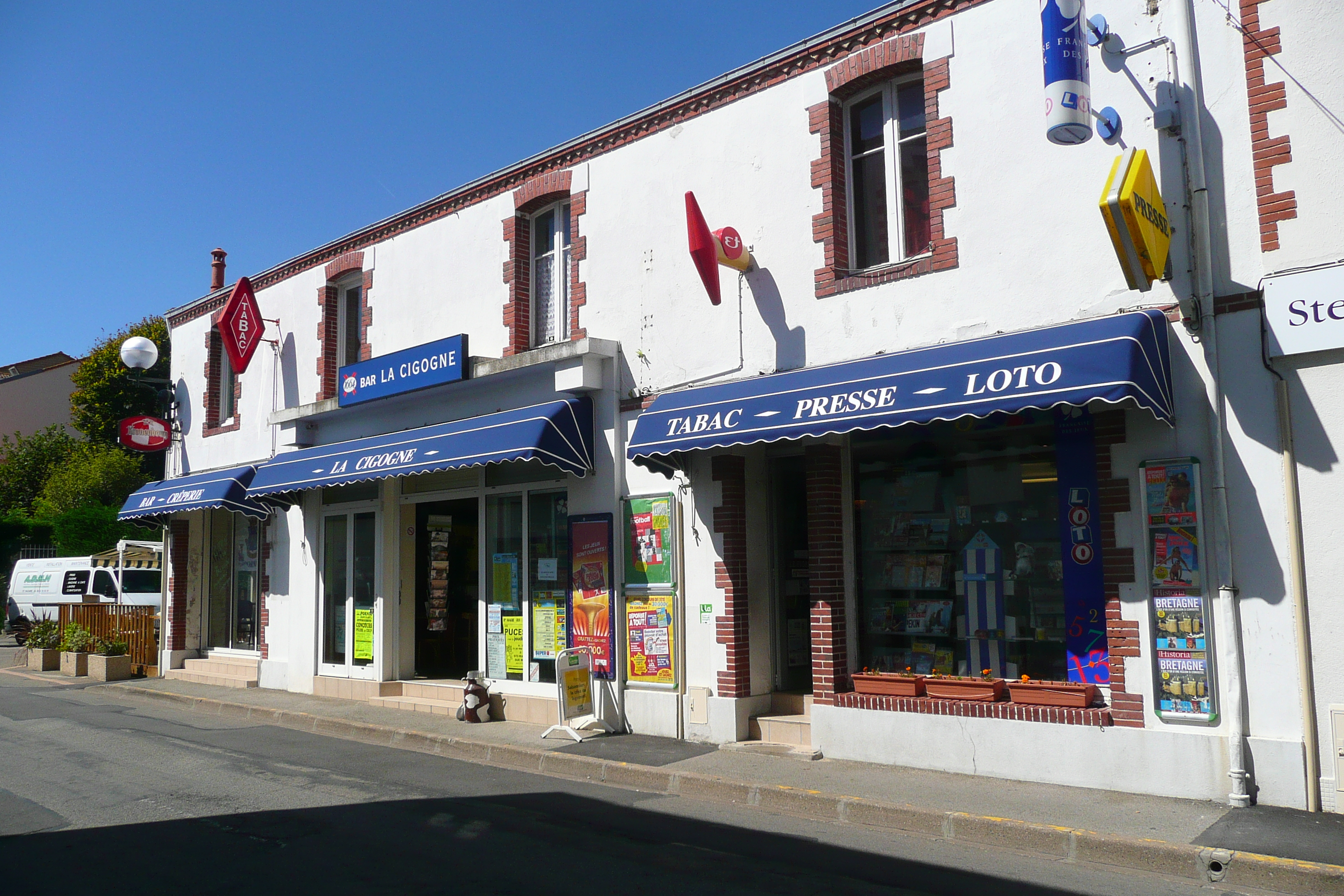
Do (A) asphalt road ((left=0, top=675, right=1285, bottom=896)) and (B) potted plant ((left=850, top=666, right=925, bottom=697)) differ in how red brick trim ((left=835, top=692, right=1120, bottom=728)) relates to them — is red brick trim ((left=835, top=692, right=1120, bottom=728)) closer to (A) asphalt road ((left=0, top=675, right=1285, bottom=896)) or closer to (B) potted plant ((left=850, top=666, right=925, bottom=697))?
(B) potted plant ((left=850, top=666, right=925, bottom=697))

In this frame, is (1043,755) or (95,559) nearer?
(1043,755)

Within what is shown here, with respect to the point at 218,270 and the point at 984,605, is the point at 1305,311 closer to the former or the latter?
the point at 984,605

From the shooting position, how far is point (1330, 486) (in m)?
6.93

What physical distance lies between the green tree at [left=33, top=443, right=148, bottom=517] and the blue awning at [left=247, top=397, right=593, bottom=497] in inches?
875

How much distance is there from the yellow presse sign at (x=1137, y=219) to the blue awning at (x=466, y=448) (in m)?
6.02

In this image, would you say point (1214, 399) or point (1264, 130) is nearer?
point (1264, 130)

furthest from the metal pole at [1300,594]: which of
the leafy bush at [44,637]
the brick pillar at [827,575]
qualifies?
the leafy bush at [44,637]

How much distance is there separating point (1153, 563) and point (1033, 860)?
2485mm

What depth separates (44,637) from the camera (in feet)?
65.6

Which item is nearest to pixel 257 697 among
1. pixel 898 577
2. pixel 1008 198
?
pixel 898 577

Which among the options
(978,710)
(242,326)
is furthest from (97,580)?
(978,710)

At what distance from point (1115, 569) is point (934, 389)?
1.97m

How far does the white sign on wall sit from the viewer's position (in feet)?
22.6

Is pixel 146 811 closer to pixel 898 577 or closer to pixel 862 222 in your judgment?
pixel 898 577
